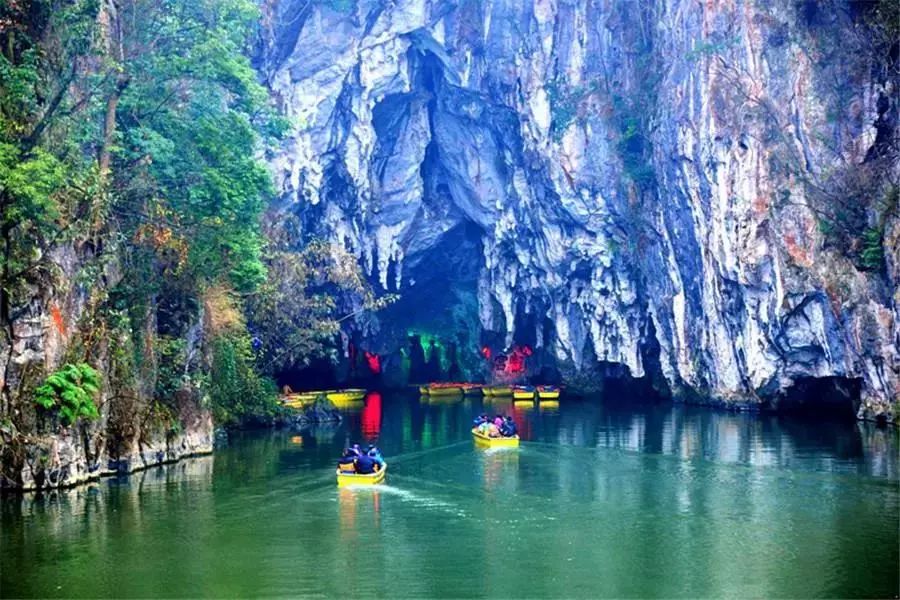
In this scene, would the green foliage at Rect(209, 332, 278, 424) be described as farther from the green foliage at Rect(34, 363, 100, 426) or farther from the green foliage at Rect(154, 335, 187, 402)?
the green foliage at Rect(34, 363, 100, 426)

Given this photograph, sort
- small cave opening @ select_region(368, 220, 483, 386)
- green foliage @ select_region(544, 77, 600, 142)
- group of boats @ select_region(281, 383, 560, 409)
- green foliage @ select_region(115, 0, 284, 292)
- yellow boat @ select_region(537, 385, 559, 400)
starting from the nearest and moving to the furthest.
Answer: green foliage @ select_region(115, 0, 284, 292), green foliage @ select_region(544, 77, 600, 142), group of boats @ select_region(281, 383, 560, 409), yellow boat @ select_region(537, 385, 559, 400), small cave opening @ select_region(368, 220, 483, 386)

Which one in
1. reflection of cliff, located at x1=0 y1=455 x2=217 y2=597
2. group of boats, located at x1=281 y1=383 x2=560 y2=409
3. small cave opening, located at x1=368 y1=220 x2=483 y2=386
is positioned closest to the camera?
reflection of cliff, located at x1=0 y1=455 x2=217 y2=597

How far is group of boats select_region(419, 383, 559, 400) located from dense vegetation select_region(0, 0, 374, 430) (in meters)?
24.3

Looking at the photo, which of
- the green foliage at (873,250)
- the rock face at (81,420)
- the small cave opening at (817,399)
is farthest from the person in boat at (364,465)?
the small cave opening at (817,399)

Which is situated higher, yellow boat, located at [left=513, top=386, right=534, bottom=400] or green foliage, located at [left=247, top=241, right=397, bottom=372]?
green foliage, located at [left=247, top=241, right=397, bottom=372]

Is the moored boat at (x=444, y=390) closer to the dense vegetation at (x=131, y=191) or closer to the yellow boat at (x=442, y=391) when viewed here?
the yellow boat at (x=442, y=391)

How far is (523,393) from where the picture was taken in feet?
199

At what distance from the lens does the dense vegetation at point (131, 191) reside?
2647cm

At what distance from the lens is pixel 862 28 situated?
43688 millimetres

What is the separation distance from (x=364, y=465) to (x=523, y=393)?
3180 centimetres

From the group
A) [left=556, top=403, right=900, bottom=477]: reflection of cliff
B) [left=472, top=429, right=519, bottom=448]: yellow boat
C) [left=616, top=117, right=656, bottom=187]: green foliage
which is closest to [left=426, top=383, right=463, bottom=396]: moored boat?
[left=556, top=403, right=900, bottom=477]: reflection of cliff

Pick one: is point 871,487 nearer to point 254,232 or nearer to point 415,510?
point 415,510

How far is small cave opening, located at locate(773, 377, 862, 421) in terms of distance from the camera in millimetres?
47500

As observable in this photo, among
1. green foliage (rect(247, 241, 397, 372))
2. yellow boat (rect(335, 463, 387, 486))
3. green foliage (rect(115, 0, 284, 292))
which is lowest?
yellow boat (rect(335, 463, 387, 486))
